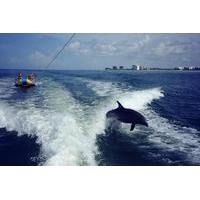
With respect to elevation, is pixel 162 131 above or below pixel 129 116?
below

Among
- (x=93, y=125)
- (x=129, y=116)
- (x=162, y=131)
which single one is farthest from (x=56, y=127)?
(x=162, y=131)

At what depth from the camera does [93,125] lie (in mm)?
6711

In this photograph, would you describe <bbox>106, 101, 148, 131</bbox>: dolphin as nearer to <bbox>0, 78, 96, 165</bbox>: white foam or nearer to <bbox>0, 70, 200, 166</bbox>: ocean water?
<bbox>0, 70, 200, 166</bbox>: ocean water

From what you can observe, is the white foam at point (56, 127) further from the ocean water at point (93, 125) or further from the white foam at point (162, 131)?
the white foam at point (162, 131)

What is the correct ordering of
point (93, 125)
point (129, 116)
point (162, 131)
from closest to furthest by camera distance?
1. point (129, 116)
2. point (162, 131)
3. point (93, 125)

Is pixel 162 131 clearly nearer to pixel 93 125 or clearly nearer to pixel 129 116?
pixel 129 116

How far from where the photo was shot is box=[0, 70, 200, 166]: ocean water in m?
5.54

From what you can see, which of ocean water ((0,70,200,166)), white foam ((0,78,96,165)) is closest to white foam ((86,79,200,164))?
ocean water ((0,70,200,166))

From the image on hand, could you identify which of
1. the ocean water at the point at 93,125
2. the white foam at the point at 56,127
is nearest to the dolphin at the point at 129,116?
the ocean water at the point at 93,125

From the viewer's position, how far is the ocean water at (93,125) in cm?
554

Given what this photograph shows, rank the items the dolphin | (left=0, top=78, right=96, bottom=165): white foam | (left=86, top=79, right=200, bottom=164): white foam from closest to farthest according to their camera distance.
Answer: (left=0, top=78, right=96, bottom=165): white foam, (left=86, top=79, right=200, bottom=164): white foam, the dolphin

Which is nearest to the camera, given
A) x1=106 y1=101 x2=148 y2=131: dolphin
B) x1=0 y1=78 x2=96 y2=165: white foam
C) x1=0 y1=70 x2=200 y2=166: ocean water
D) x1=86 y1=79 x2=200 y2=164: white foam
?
x1=0 y1=78 x2=96 y2=165: white foam

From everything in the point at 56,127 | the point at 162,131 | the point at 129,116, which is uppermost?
the point at 129,116
